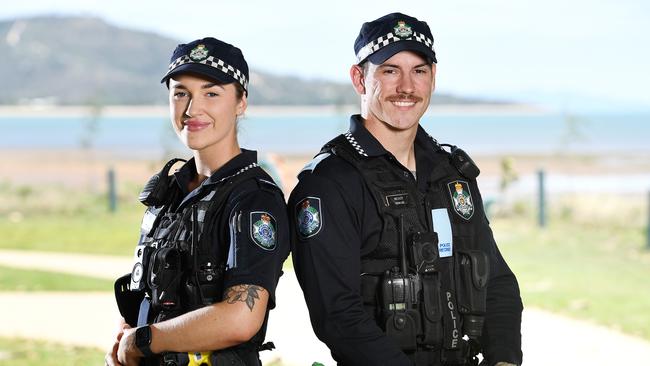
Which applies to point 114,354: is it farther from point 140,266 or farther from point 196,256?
point 196,256

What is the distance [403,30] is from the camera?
11.5ft

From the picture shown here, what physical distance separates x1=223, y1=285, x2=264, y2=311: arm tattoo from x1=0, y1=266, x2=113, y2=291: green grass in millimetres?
8569

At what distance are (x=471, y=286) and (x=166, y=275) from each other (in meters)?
0.98

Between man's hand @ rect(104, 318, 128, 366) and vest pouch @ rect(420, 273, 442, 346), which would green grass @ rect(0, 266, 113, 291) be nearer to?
man's hand @ rect(104, 318, 128, 366)

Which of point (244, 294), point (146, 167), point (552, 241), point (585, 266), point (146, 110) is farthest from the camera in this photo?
point (146, 110)

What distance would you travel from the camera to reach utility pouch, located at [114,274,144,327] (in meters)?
3.62

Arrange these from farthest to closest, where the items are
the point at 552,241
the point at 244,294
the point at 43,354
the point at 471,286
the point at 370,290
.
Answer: the point at 552,241 → the point at 43,354 → the point at 471,286 → the point at 370,290 → the point at 244,294

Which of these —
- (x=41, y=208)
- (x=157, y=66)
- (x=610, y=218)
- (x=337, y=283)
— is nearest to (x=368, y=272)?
(x=337, y=283)

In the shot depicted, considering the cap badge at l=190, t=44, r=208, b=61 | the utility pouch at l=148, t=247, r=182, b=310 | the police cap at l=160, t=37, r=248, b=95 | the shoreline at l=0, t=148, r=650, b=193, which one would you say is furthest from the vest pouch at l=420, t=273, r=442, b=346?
the shoreline at l=0, t=148, r=650, b=193

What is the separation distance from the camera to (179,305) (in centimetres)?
336

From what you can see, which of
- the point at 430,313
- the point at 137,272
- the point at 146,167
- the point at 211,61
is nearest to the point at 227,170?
the point at 211,61

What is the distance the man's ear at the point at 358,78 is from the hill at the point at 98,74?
418ft

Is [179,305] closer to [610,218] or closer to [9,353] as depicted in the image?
[9,353]

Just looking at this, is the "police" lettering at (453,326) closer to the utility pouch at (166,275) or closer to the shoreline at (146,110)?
the utility pouch at (166,275)
